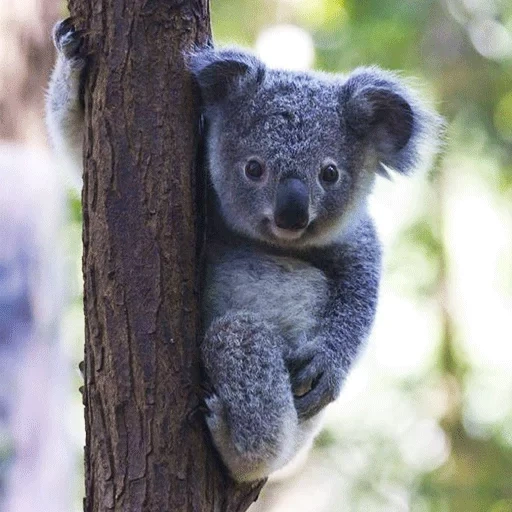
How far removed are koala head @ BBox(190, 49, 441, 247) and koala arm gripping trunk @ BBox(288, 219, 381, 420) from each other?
0.45 ft

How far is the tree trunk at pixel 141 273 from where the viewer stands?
3236mm

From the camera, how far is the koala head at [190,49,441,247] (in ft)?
11.7

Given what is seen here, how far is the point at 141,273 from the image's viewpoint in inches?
129

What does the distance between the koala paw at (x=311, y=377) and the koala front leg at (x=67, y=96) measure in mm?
1114

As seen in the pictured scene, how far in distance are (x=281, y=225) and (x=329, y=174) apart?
34cm

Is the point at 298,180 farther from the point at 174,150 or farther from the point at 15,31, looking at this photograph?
the point at 15,31

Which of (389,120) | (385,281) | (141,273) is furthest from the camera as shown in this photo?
(385,281)

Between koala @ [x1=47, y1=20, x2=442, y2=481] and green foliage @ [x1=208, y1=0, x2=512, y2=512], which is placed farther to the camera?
green foliage @ [x1=208, y1=0, x2=512, y2=512]

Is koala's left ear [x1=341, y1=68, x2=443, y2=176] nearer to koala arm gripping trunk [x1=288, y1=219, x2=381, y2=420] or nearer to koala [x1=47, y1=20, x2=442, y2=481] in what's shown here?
koala [x1=47, y1=20, x2=442, y2=481]

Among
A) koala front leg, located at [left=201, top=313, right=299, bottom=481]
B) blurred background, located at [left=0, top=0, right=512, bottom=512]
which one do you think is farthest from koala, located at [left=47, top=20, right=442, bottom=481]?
blurred background, located at [left=0, top=0, right=512, bottom=512]

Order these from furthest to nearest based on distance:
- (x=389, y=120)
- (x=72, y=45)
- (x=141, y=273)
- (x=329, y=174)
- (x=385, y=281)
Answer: (x=385, y=281), (x=389, y=120), (x=329, y=174), (x=72, y=45), (x=141, y=273)

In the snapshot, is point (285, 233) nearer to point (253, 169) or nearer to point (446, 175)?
point (253, 169)

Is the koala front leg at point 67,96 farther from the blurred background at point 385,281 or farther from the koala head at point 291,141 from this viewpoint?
the blurred background at point 385,281

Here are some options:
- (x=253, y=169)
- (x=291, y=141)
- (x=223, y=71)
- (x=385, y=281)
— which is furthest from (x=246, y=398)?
(x=385, y=281)
